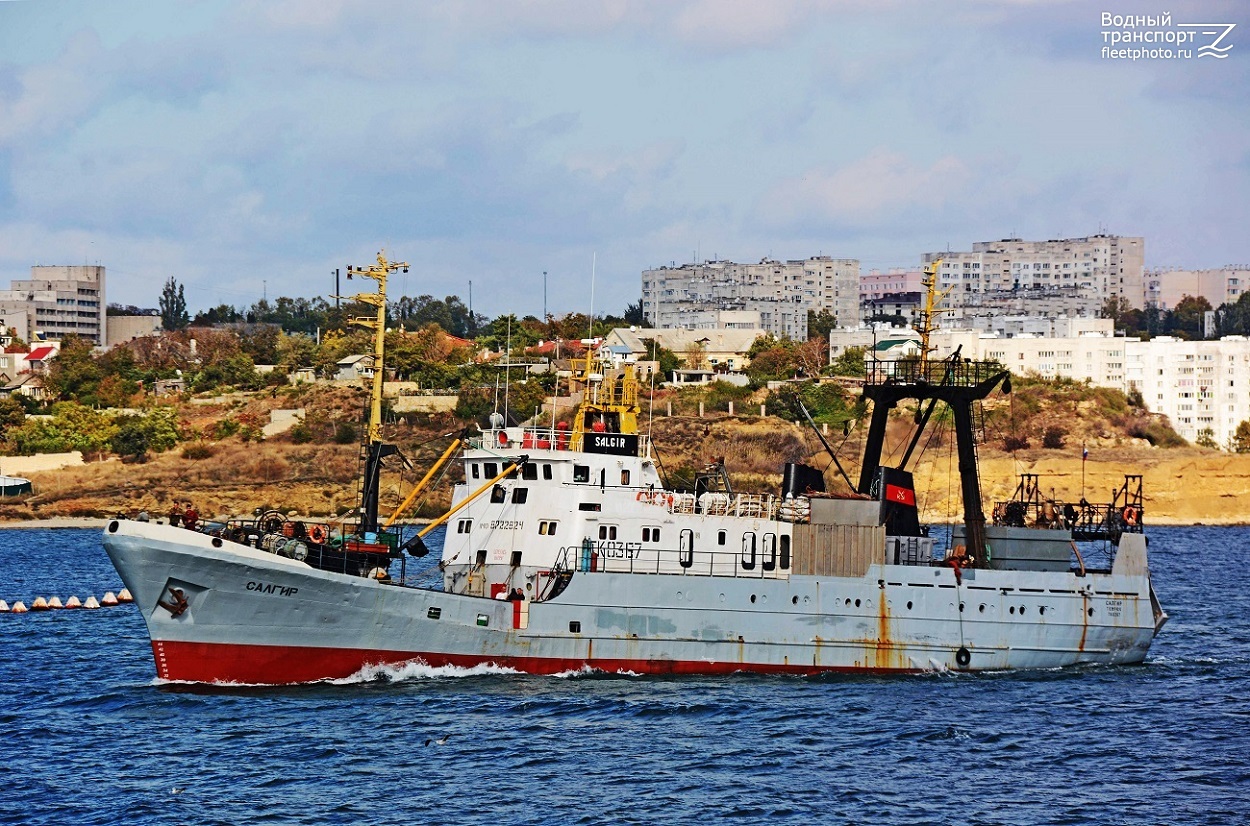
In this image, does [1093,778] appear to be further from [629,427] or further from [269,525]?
[269,525]

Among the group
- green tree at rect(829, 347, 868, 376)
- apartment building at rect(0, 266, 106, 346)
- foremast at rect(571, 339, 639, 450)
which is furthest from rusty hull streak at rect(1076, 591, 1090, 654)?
apartment building at rect(0, 266, 106, 346)

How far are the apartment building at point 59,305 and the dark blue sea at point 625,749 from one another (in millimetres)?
135953

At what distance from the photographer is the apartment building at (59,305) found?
548ft

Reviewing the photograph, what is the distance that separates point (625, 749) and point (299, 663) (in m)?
8.98

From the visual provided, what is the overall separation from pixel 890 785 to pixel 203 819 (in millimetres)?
12992

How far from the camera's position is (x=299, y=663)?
116ft

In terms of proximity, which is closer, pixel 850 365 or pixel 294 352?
pixel 850 365

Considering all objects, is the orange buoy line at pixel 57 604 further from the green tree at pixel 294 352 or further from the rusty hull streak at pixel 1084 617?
the green tree at pixel 294 352

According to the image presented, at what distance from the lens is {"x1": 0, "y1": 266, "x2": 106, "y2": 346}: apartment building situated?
6575 inches

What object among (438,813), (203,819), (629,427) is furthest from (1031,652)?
(203,819)

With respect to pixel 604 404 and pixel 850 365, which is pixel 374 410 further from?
pixel 850 365

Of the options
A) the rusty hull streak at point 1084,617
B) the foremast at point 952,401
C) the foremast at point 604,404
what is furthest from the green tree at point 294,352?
the rusty hull streak at point 1084,617

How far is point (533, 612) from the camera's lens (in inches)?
1427

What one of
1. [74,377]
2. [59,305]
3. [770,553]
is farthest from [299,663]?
[59,305]
